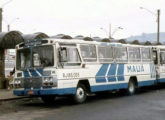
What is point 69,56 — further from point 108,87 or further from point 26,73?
point 108,87

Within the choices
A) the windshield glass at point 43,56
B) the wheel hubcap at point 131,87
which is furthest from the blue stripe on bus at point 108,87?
the windshield glass at point 43,56

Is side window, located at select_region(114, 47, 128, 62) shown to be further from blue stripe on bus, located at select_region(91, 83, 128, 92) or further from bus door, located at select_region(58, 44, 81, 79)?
bus door, located at select_region(58, 44, 81, 79)

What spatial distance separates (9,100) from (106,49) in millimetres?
5312

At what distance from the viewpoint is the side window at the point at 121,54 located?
18.0 metres

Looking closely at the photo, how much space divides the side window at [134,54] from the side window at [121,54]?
431 millimetres

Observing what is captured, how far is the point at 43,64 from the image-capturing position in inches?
555

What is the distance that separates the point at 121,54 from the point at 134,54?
1499 mm

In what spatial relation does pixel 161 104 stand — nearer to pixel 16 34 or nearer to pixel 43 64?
pixel 43 64

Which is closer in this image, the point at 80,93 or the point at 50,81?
the point at 50,81

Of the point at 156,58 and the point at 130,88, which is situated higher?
the point at 156,58

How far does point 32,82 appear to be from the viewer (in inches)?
558

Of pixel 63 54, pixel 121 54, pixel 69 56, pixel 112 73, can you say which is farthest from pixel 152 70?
pixel 63 54

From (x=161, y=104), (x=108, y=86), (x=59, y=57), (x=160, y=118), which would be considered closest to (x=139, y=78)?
(x=108, y=86)

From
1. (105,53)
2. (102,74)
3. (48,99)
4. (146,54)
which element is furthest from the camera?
(146,54)
